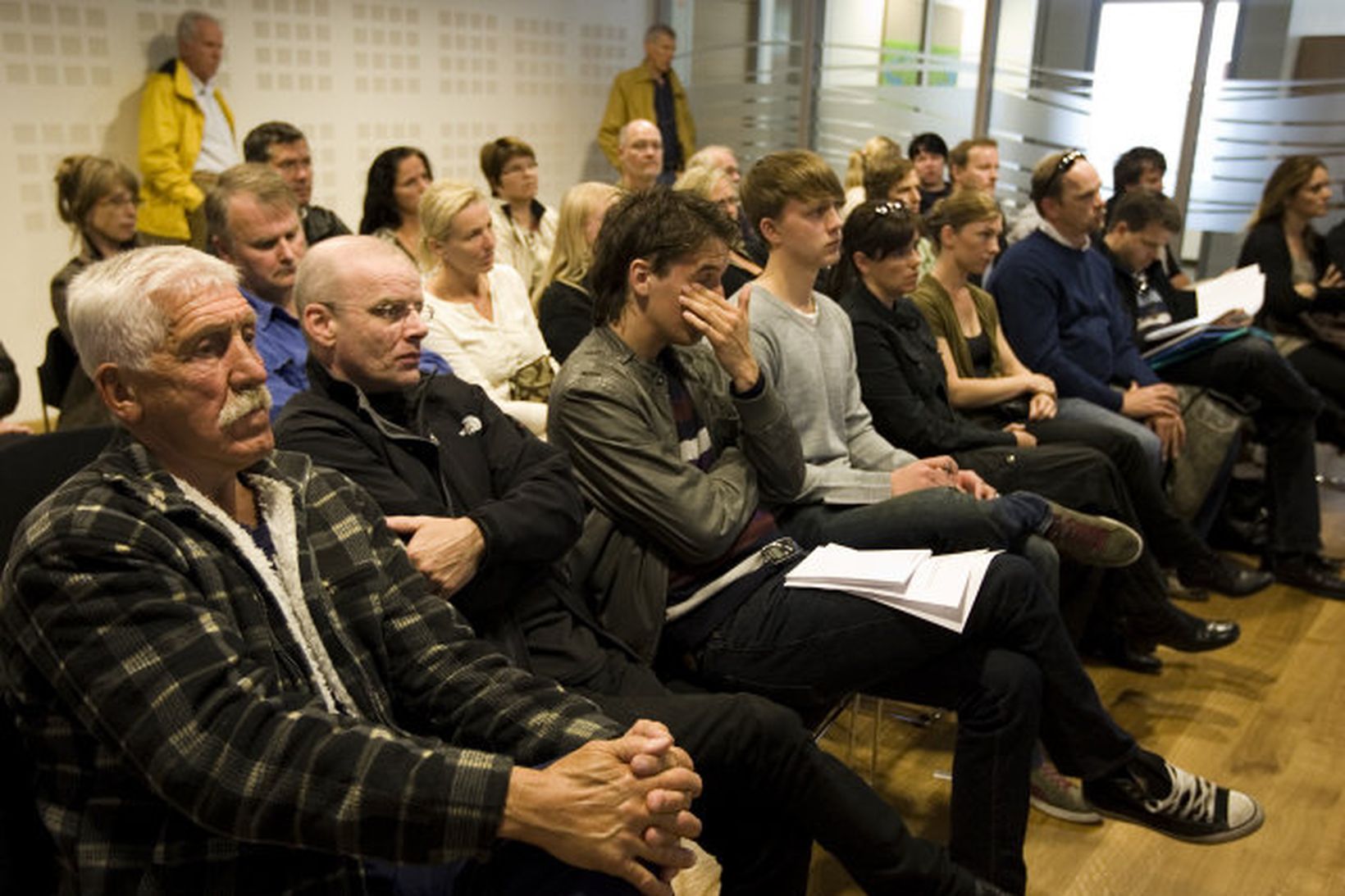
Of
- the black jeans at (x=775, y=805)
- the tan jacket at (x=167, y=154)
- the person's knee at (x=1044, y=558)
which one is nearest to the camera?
the black jeans at (x=775, y=805)

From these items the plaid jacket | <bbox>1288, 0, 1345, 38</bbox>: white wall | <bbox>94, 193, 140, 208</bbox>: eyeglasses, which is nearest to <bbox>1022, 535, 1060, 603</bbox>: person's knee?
the plaid jacket

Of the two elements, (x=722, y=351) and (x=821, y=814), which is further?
(x=722, y=351)

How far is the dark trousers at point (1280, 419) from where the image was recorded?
3721 millimetres

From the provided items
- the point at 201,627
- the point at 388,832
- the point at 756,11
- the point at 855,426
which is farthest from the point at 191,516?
the point at 756,11

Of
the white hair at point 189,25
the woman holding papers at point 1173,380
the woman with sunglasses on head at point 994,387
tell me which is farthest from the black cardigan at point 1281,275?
the white hair at point 189,25

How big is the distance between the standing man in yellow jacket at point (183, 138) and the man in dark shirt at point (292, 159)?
73 centimetres

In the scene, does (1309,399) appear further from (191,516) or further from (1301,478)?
(191,516)

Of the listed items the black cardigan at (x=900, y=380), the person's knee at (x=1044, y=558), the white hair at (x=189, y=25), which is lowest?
the person's knee at (x=1044, y=558)

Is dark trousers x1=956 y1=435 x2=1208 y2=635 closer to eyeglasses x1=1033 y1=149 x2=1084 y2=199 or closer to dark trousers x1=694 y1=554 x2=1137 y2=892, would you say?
Answer: dark trousers x1=694 y1=554 x2=1137 y2=892

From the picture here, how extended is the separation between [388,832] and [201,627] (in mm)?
283

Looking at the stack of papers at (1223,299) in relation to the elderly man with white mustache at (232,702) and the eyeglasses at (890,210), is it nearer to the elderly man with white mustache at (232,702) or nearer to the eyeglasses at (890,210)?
the eyeglasses at (890,210)

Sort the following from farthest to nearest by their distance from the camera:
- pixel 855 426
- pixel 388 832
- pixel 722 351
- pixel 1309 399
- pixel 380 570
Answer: pixel 1309 399, pixel 855 426, pixel 722 351, pixel 380 570, pixel 388 832

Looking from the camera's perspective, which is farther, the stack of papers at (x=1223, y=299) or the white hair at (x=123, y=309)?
the stack of papers at (x=1223, y=299)

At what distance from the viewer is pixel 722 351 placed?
2088 mm
